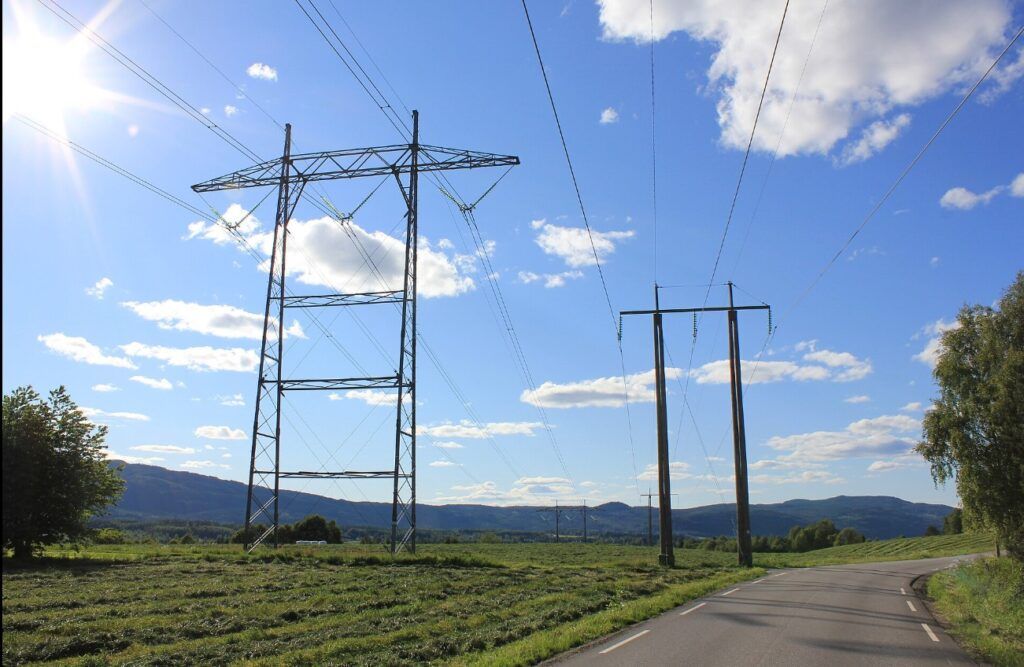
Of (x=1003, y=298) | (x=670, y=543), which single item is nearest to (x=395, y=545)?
(x=670, y=543)

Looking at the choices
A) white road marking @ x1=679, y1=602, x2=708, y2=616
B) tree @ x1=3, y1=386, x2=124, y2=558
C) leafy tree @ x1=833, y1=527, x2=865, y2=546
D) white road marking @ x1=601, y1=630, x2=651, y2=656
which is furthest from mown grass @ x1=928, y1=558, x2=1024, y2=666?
leafy tree @ x1=833, y1=527, x2=865, y2=546

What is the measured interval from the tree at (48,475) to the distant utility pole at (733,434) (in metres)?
30.7

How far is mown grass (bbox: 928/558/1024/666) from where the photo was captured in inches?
547

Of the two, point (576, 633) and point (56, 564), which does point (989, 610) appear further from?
point (56, 564)

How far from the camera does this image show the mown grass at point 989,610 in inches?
547

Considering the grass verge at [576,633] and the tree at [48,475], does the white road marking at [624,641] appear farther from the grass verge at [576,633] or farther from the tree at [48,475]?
the tree at [48,475]

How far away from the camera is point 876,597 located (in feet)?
82.0

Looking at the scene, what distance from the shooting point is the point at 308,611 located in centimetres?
1886

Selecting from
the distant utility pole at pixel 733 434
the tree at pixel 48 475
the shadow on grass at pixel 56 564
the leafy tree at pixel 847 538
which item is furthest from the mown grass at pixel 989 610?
the leafy tree at pixel 847 538

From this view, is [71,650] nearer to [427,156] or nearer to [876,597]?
[876,597]

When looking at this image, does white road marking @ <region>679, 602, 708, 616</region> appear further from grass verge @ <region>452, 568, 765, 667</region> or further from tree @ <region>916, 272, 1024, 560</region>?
tree @ <region>916, 272, 1024, 560</region>

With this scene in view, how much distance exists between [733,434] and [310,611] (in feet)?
110

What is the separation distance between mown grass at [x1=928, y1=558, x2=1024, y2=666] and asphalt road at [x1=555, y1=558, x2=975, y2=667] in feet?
1.69

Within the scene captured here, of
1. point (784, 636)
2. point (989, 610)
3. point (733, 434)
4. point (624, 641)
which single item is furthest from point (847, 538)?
point (624, 641)
